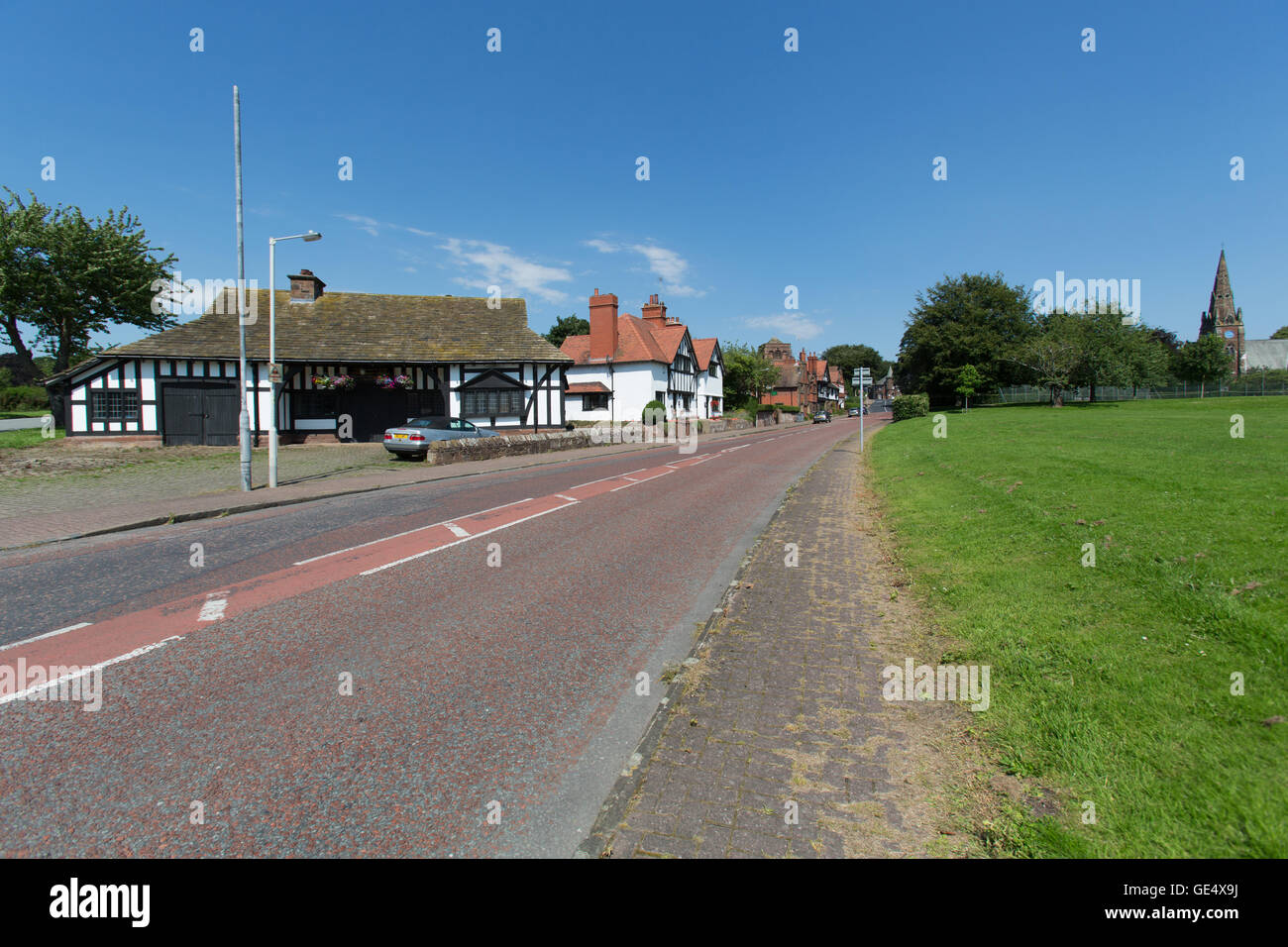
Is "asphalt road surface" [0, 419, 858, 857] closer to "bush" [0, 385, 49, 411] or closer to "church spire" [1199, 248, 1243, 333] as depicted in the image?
"bush" [0, 385, 49, 411]

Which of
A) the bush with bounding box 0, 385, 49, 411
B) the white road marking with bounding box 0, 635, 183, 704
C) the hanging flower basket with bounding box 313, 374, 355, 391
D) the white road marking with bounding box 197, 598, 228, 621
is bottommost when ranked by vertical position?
the white road marking with bounding box 0, 635, 183, 704

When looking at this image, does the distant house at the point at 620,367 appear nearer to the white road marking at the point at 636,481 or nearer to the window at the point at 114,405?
the window at the point at 114,405

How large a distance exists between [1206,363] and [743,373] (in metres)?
44.7

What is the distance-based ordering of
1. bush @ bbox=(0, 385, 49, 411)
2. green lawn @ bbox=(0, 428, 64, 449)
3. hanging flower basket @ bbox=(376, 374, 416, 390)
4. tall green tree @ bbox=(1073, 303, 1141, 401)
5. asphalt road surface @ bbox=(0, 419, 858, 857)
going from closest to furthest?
asphalt road surface @ bbox=(0, 419, 858, 857), green lawn @ bbox=(0, 428, 64, 449), hanging flower basket @ bbox=(376, 374, 416, 390), tall green tree @ bbox=(1073, 303, 1141, 401), bush @ bbox=(0, 385, 49, 411)

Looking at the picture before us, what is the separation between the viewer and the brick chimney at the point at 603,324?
45.6m

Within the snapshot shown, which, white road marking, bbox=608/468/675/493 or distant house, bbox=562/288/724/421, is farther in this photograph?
distant house, bbox=562/288/724/421

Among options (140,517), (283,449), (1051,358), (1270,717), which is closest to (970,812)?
(1270,717)

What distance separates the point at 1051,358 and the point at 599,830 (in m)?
55.3

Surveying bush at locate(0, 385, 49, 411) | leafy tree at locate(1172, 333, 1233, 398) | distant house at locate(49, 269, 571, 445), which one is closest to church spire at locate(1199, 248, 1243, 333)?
leafy tree at locate(1172, 333, 1233, 398)

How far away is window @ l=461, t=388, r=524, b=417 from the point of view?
98.2ft

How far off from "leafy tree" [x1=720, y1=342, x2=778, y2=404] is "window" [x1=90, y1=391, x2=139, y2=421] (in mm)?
51482

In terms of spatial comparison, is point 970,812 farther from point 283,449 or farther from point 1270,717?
point 283,449

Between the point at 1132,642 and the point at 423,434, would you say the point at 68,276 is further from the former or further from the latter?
the point at 1132,642

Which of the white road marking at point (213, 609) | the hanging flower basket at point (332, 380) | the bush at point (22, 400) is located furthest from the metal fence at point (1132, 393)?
the bush at point (22, 400)
